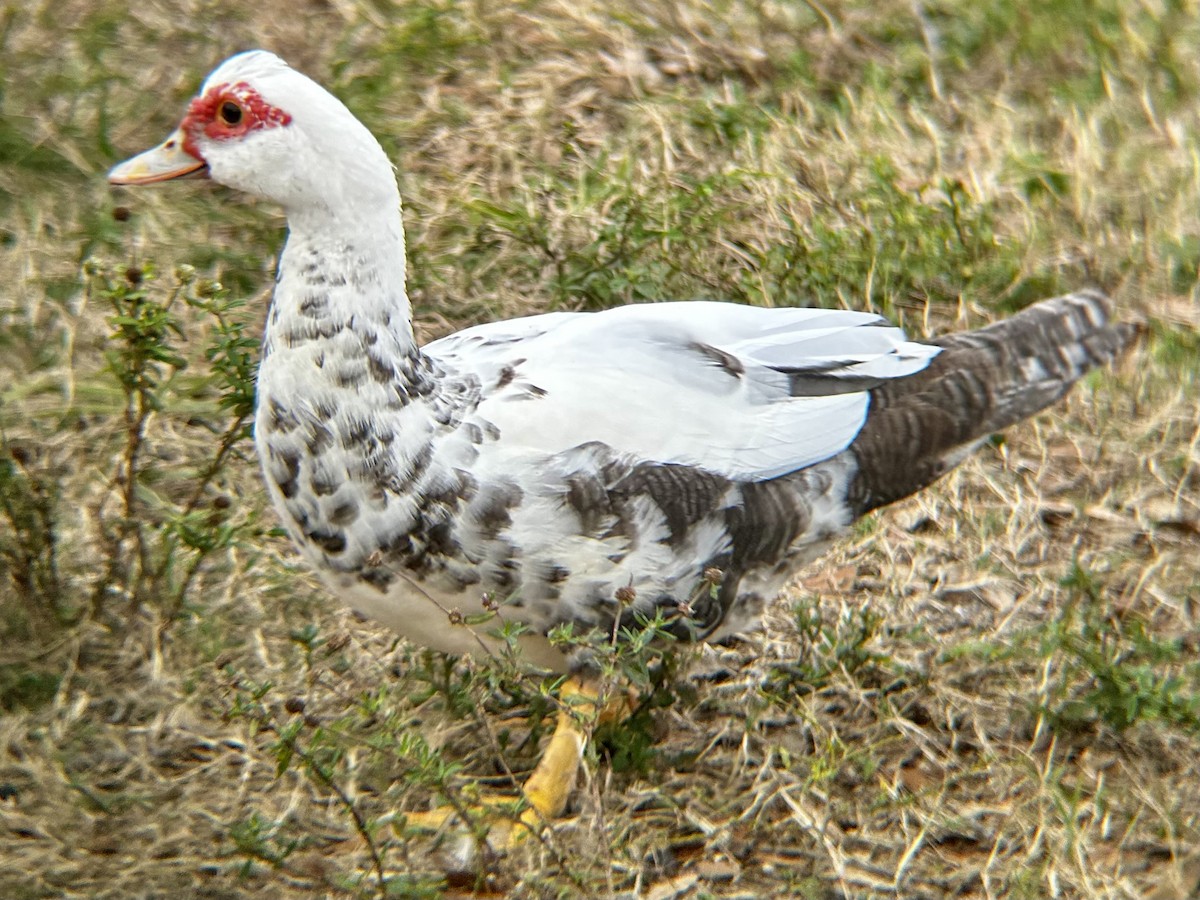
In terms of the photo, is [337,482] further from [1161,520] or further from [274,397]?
[1161,520]

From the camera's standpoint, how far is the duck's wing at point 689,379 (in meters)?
2.80

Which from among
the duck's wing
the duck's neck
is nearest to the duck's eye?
the duck's neck

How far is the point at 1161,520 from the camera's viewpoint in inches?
150

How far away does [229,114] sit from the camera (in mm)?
2672

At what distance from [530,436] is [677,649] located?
22.1 inches

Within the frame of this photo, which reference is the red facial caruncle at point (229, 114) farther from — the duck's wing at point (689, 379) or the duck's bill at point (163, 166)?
the duck's wing at point (689, 379)

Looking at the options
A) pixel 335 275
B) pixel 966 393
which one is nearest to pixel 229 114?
pixel 335 275

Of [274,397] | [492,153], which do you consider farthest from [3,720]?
[492,153]

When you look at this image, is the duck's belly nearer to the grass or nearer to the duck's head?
the grass

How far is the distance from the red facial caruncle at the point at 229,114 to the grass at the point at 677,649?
11.1 inches

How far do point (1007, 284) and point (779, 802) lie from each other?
1771mm

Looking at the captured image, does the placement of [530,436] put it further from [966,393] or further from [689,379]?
[966,393]

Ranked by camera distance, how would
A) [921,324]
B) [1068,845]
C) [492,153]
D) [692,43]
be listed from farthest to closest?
[692,43], [492,153], [921,324], [1068,845]

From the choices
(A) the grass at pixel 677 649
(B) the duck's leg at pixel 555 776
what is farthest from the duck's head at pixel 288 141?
(B) the duck's leg at pixel 555 776
